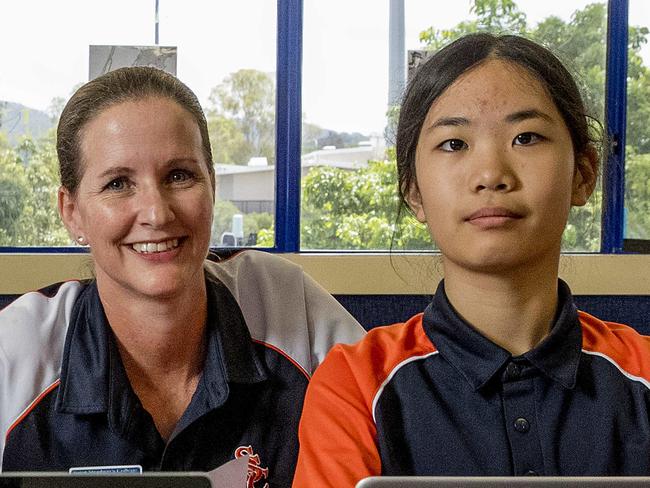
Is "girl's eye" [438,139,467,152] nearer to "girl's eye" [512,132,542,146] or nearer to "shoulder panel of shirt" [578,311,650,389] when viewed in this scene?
"girl's eye" [512,132,542,146]

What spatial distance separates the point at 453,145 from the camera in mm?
1084

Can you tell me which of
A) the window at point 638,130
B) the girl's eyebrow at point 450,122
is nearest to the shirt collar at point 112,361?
the girl's eyebrow at point 450,122

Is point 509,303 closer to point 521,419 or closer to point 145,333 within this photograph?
point 521,419

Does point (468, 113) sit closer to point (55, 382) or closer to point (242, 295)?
point (242, 295)

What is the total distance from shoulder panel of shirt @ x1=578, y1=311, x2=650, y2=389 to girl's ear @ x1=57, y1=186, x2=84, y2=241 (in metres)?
0.81

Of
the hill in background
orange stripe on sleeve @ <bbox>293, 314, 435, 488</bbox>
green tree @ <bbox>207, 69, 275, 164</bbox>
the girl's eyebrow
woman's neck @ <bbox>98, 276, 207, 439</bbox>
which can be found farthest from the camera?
green tree @ <bbox>207, 69, 275, 164</bbox>

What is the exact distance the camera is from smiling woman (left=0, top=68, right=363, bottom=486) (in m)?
1.30

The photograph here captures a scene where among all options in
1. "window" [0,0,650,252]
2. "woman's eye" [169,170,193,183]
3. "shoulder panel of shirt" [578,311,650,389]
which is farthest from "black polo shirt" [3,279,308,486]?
"window" [0,0,650,252]

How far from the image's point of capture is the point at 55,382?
1325 millimetres

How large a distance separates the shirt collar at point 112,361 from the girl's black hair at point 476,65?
387 mm

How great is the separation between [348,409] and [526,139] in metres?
0.38

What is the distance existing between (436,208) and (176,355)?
564 mm

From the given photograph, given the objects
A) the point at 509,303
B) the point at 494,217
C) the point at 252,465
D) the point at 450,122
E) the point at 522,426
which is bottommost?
the point at 252,465

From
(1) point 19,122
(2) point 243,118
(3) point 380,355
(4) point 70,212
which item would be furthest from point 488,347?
(1) point 19,122
